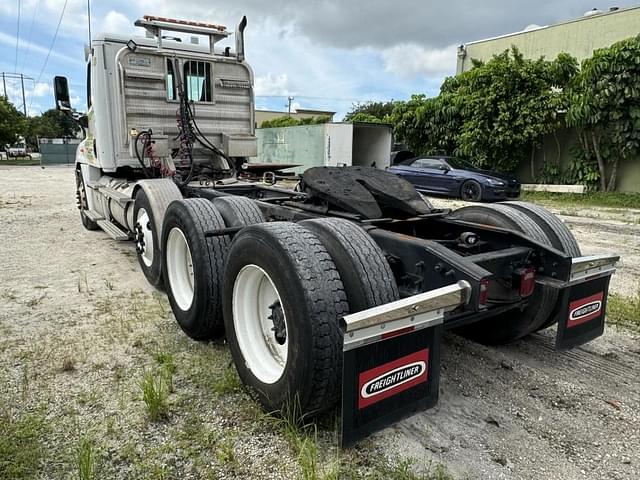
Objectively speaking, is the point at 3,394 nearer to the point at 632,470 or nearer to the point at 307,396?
the point at 307,396

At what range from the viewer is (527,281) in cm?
290

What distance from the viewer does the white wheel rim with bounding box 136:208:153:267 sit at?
516 cm

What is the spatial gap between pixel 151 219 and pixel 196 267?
1.73 meters

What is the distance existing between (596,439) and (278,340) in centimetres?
180

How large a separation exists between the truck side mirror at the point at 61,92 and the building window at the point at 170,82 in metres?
1.92

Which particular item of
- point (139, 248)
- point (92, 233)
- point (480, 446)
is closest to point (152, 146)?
point (139, 248)

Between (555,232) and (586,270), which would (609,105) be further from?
(586,270)

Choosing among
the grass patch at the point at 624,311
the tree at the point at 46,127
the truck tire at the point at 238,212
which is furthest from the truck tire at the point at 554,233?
the tree at the point at 46,127

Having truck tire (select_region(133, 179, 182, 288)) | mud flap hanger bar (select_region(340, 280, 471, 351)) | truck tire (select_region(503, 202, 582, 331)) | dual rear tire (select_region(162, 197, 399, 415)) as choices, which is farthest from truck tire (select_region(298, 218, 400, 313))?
truck tire (select_region(133, 179, 182, 288))

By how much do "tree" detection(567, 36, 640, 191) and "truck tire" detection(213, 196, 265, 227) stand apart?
13.6 metres

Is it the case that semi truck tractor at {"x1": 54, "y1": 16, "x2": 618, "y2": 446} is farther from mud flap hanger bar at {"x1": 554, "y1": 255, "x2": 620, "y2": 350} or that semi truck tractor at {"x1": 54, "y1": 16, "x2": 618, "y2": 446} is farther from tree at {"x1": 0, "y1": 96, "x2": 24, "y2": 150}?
tree at {"x1": 0, "y1": 96, "x2": 24, "y2": 150}

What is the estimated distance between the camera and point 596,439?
2.62 meters

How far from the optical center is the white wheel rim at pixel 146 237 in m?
5.16

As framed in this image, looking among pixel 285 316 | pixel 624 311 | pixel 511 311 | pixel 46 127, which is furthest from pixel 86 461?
pixel 46 127
